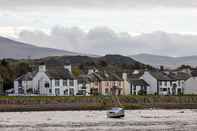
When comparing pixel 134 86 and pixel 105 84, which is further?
pixel 134 86

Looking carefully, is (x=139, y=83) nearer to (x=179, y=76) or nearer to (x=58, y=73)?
(x=179, y=76)

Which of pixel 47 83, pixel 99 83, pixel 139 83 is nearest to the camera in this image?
pixel 47 83

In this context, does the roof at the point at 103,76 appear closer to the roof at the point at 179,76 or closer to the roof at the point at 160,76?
the roof at the point at 160,76

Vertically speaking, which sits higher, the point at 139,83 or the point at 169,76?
the point at 169,76

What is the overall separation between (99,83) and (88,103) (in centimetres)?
3130

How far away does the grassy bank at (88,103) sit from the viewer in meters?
120

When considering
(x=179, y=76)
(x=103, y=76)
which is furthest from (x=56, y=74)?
(x=179, y=76)

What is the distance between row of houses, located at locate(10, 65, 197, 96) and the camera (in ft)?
490

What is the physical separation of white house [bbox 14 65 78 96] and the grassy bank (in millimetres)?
16794

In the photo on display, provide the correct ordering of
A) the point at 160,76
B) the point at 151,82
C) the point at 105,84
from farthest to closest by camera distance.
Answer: the point at 160,76, the point at 151,82, the point at 105,84

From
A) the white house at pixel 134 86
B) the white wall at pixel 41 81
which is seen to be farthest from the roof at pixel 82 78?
the white house at pixel 134 86

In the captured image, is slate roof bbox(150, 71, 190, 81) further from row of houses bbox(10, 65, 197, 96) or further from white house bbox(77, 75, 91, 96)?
white house bbox(77, 75, 91, 96)

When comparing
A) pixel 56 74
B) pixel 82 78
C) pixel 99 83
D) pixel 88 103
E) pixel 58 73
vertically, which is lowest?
pixel 88 103

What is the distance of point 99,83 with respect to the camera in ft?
519
